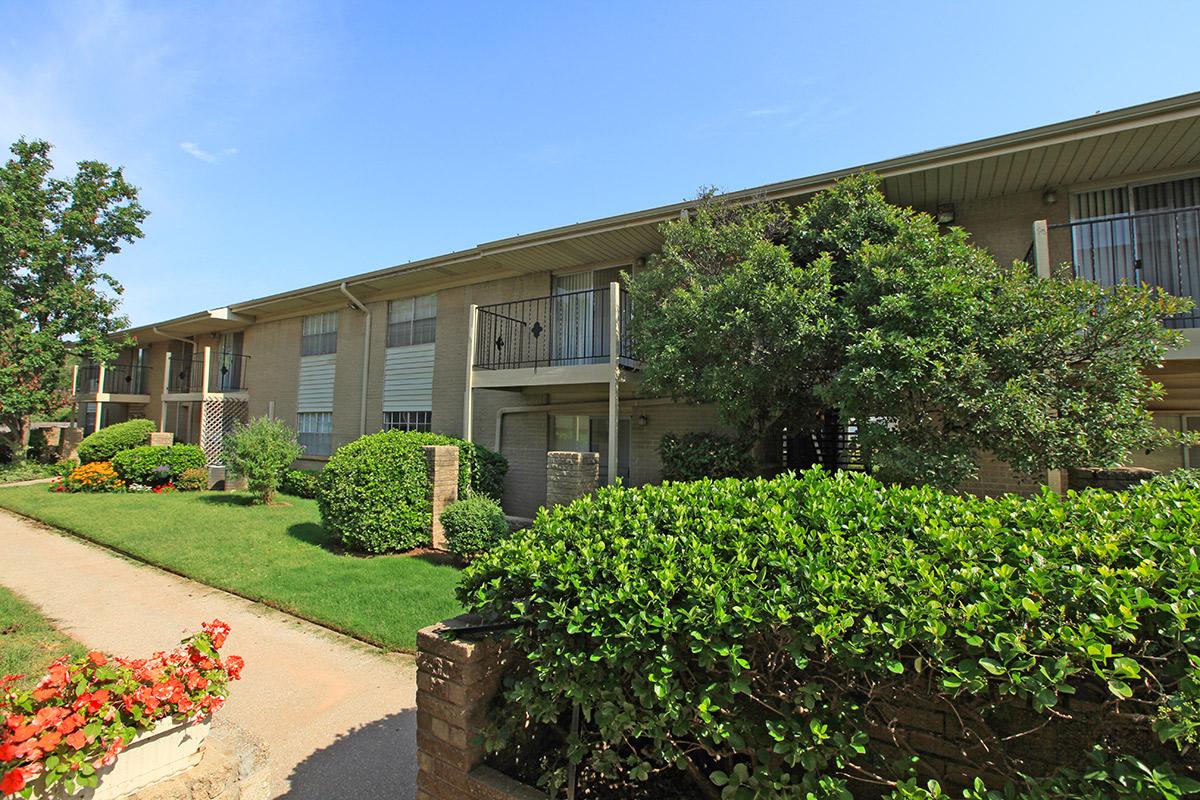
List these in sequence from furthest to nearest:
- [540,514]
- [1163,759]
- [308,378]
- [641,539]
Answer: [308,378], [540,514], [641,539], [1163,759]

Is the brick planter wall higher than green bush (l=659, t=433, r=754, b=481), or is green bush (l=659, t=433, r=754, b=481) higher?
green bush (l=659, t=433, r=754, b=481)

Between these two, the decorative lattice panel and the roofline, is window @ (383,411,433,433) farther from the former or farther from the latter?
the decorative lattice panel

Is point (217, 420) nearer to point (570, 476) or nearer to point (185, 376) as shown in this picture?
point (185, 376)

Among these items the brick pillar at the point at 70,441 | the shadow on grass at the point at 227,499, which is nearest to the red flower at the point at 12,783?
the shadow on grass at the point at 227,499

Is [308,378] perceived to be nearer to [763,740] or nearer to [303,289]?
[303,289]

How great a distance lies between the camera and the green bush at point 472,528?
7684 millimetres

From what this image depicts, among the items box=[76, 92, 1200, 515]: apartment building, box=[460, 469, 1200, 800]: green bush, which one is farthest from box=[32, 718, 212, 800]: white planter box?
box=[76, 92, 1200, 515]: apartment building

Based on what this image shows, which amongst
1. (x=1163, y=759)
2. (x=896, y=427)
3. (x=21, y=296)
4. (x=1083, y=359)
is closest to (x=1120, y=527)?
(x=1163, y=759)

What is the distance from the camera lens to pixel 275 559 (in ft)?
25.9

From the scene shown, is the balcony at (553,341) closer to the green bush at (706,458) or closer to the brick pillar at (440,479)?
the green bush at (706,458)

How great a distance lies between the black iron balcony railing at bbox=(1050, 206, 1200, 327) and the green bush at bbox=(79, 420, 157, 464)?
22868 mm

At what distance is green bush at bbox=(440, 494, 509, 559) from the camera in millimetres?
7684

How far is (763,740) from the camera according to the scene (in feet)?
6.64

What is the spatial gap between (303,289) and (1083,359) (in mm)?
16610
